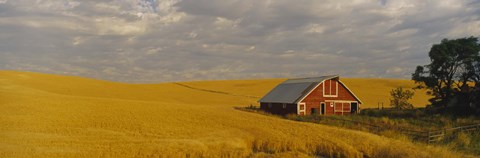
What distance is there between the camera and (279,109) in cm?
4381

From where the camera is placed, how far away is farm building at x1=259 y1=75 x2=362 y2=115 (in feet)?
136

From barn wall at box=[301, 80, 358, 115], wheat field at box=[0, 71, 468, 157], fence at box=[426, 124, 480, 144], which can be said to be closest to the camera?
wheat field at box=[0, 71, 468, 157]

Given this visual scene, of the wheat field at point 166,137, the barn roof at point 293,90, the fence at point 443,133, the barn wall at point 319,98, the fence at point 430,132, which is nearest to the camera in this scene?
the wheat field at point 166,137

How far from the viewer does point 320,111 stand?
4247 centimetres

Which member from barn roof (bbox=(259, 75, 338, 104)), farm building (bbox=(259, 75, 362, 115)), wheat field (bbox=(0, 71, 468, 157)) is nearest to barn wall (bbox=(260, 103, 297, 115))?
farm building (bbox=(259, 75, 362, 115))

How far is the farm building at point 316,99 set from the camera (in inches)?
1629

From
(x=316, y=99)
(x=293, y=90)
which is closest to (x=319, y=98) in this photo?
(x=316, y=99)

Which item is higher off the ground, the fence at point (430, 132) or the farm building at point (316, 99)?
the farm building at point (316, 99)

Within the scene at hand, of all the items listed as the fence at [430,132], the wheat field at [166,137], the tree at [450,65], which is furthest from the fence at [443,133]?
the tree at [450,65]

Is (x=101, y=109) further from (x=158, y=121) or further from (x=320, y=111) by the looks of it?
(x=320, y=111)

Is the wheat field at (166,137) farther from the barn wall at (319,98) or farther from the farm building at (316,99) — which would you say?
the barn wall at (319,98)

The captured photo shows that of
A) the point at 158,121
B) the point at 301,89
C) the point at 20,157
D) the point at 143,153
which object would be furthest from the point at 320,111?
the point at 20,157

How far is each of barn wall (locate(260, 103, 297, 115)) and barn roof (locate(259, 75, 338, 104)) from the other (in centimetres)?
46

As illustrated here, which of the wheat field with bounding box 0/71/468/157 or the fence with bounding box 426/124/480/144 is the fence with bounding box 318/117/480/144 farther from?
the wheat field with bounding box 0/71/468/157
